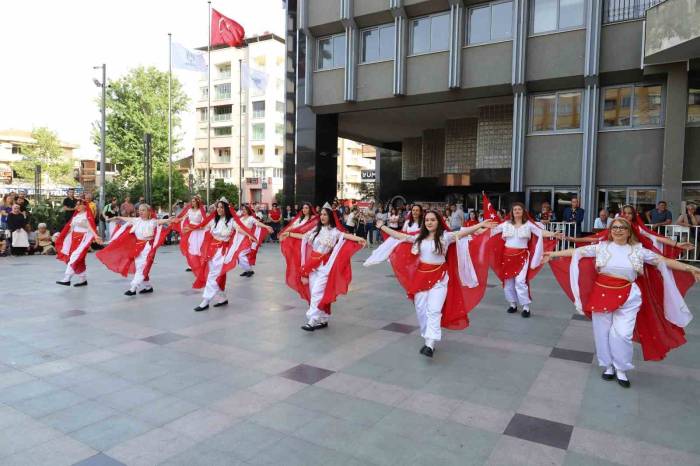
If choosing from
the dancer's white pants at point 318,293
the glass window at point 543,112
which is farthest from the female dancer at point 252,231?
the glass window at point 543,112

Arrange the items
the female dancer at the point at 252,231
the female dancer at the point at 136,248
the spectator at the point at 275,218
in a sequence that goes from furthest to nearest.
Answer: the spectator at the point at 275,218 → the female dancer at the point at 252,231 → the female dancer at the point at 136,248

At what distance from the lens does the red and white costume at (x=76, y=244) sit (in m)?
10.7

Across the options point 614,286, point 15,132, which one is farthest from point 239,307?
point 15,132

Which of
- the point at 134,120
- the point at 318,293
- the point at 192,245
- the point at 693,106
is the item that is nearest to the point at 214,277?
the point at 192,245

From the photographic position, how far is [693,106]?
16047mm

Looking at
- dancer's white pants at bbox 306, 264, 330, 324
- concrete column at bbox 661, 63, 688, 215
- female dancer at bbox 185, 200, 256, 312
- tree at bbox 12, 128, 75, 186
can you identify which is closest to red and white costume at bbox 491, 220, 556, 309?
dancer's white pants at bbox 306, 264, 330, 324

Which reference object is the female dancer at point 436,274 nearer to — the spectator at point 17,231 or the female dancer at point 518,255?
the female dancer at point 518,255

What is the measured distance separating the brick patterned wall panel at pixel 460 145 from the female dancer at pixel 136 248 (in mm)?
17583

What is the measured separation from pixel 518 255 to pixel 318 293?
11.7 feet

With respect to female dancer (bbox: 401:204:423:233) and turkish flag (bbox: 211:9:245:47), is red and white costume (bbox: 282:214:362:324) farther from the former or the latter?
turkish flag (bbox: 211:9:245:47)

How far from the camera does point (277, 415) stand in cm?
433

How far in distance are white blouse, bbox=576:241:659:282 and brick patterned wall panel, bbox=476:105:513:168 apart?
55.1 ft

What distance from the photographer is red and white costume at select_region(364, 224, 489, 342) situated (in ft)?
20.5

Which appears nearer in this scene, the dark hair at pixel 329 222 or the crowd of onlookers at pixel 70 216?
the dark hair at pixel 329 222
